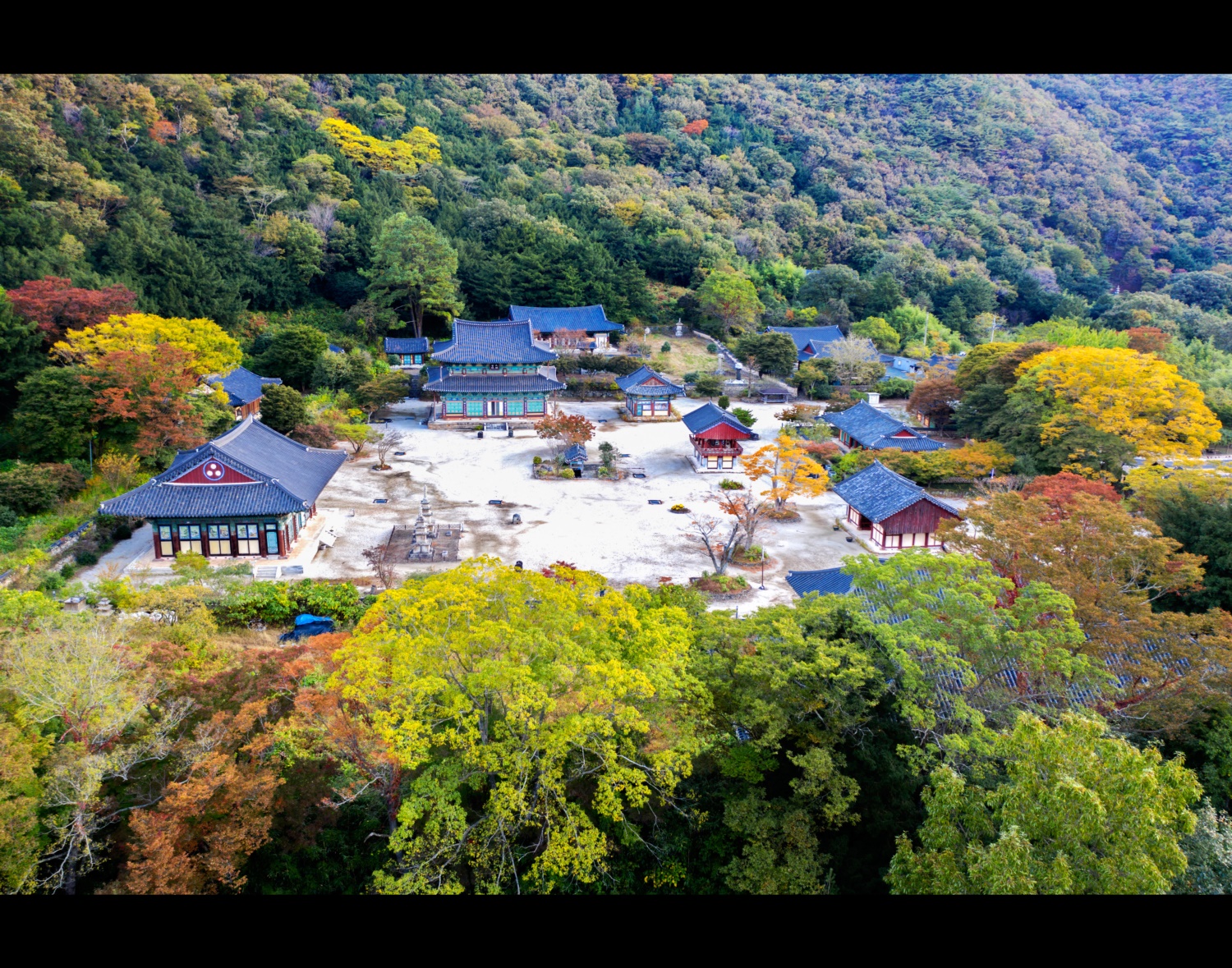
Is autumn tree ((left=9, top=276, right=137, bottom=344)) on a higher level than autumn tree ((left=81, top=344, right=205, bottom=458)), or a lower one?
higher

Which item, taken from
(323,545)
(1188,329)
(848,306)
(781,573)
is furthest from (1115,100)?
(323,545)

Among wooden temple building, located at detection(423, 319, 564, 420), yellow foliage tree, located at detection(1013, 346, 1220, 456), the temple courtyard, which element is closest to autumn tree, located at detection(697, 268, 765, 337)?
wooden temple building, located at detection(423, 319, 564, 420)

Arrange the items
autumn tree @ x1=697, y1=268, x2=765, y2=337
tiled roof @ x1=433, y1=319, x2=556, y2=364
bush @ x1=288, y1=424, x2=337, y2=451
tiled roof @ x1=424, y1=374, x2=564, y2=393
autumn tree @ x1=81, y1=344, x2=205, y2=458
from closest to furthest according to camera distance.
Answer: autumn tree @ x1=81, y1=344, x2=205, y2=458 → bush @ x1=288, y1=424, x2=337, y2=451 → tiled roof @ x1=424, y1=374, x2=564, y2=393 → tiled roof @ x1=433, y1=319, x2=556, y2=364 → autumn tree @ x1=697, y1=268, x2=765, y2=337

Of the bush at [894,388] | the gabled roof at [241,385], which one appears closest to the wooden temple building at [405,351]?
the gabled roof at [241,385]

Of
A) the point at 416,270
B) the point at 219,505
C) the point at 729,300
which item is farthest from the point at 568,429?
the point at 729,300

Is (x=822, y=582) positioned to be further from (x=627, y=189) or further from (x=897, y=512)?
(x=627, y=189)

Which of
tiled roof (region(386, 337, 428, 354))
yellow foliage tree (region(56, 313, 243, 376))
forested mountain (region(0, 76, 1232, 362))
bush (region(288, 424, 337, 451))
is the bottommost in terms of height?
bush (region(288, 424, 337, 451))

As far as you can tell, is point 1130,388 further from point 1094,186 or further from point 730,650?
point 1094,186

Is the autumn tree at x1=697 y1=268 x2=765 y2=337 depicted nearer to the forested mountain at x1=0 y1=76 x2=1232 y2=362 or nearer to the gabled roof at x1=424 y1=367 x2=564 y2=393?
the forested mountain at x1=0 y1=76 x2=1232 y2=362
